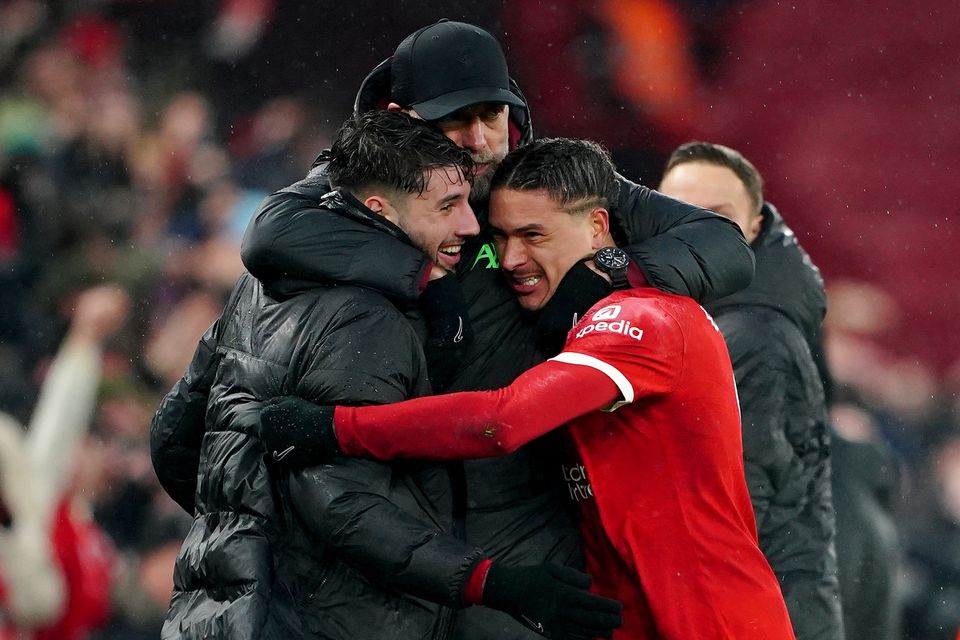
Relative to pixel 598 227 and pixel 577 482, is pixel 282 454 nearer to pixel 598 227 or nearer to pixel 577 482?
pixel 577 482

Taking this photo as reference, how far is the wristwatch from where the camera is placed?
253 cm

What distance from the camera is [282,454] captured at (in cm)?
223

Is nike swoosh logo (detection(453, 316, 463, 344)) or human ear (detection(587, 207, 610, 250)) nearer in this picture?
nike swoosh logo (detection(453, 316, 463, 344))

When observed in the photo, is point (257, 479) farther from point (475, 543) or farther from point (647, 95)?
point (647, 95)

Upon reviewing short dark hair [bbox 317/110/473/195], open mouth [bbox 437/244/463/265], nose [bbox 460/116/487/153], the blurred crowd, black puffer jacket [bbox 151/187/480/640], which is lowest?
the blurred crowd

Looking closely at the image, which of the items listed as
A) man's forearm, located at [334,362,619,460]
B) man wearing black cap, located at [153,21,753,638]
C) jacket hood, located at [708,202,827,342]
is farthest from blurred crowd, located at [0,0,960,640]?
man's forearm, located at [334,362,619,460]

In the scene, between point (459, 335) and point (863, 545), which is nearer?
point (459, 335)

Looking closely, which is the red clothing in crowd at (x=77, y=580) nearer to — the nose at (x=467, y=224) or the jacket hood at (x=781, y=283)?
the jacket hood at (x=781, y=283)

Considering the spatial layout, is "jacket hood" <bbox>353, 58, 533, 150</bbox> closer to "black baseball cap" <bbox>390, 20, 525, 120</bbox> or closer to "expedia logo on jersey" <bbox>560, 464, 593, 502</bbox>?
"black baseball cap" <bbox>390, 20, 525, 120</bbox>

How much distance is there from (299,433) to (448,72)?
863 millimetres

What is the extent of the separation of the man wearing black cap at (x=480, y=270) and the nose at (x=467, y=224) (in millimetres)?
71

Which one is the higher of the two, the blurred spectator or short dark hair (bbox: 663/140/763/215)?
short dark hair (bbox: 663/140/763/215)

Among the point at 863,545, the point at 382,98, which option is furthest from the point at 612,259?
the point at 863,545

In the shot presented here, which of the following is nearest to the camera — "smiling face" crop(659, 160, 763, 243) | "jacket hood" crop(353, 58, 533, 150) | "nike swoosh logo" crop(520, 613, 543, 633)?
"nike swoosh logo" crop(520, 613, 543, 633)
